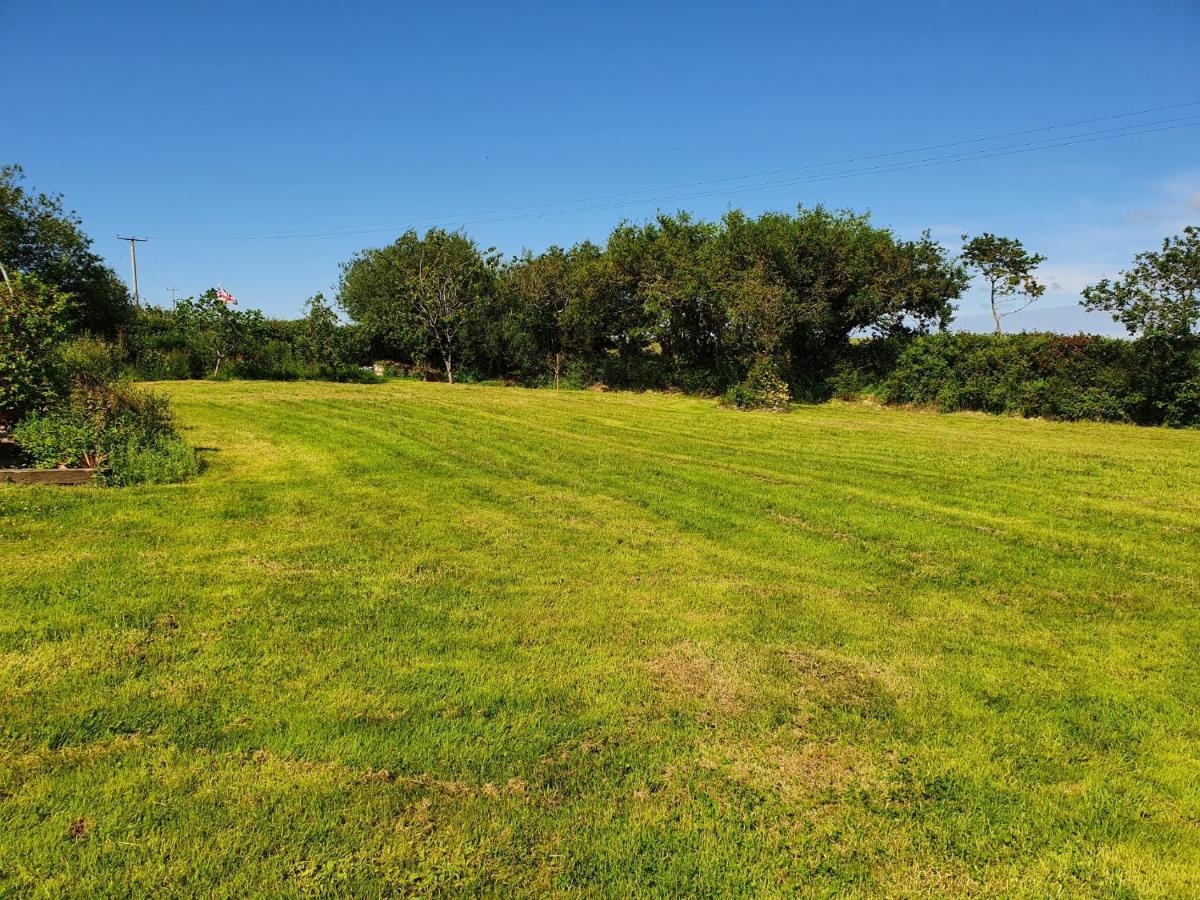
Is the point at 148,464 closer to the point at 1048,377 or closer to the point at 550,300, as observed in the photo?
the point at 1048,377

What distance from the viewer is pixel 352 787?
107 inches

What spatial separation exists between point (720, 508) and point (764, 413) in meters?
12.3

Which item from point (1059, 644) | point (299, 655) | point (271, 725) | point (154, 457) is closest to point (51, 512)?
point (154, 457)

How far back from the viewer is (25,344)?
7.88m

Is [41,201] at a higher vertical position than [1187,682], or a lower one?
higher

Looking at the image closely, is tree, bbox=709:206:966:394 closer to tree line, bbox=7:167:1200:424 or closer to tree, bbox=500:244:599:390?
tree line, bbox=7:167:1200:424

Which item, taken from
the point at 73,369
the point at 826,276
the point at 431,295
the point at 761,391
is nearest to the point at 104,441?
the point at 73,369

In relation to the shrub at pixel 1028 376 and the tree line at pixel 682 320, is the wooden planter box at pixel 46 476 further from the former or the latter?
the shrub at pixel 1028 376

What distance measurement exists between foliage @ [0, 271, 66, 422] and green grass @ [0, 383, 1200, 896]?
6.95 ft

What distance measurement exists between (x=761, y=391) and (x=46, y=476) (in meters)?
17.8

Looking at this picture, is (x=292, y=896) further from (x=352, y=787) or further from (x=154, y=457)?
(x=154, y=457)

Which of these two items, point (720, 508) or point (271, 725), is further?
point (720, 508)

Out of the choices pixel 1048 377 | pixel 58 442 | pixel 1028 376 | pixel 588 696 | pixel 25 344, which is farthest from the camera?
pixel 1028 376

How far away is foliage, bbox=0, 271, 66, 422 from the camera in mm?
7645
